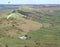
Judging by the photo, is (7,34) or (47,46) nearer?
(47,46)

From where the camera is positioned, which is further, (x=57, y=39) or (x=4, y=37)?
(x=57, y=39)

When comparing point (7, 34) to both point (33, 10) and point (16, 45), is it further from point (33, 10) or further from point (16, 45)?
point (33, 10)

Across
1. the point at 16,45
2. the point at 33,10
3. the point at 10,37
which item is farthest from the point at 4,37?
the point at 33,10

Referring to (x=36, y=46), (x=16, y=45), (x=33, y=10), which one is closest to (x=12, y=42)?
(x=16, y=45)

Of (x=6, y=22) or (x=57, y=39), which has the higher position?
(x=6, y=22)

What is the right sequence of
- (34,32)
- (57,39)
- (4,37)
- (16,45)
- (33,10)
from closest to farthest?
(16,45) → (4,37) → (57,39) → (34,32) → (33,10)

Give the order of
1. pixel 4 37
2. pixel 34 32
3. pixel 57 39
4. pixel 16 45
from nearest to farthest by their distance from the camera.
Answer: pixel 16 45 → pixel 4 37 → pixel 57 39 → pixel 34 32

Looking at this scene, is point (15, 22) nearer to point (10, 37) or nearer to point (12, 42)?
point (10, 37)

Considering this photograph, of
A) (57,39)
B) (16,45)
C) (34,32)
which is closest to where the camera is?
(16,45)

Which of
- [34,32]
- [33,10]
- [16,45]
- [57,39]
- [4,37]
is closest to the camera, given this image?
[16,45]
